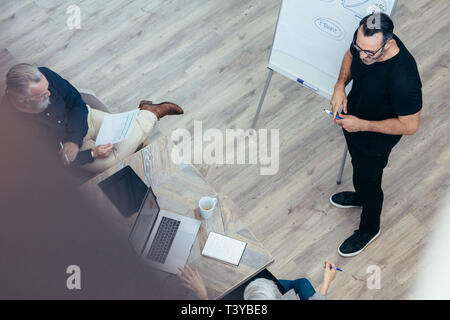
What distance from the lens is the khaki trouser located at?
9.07ft

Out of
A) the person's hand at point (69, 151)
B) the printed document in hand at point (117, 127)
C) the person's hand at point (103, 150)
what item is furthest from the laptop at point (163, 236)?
the person's hand at point (69, 151)

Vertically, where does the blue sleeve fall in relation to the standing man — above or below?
below

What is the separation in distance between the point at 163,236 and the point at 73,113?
1.03 metres

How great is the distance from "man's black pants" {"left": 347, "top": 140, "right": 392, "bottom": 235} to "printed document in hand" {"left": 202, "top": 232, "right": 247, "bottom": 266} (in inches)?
32.3

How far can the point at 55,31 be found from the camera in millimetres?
3914

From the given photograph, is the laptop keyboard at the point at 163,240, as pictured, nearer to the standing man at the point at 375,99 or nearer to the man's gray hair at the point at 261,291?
the man's gray hair at the point at 261,291

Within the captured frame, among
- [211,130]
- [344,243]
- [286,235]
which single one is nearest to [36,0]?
[211,130]

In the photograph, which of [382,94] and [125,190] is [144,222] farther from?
[382,94]

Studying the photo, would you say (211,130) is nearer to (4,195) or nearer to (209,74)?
(209,74)

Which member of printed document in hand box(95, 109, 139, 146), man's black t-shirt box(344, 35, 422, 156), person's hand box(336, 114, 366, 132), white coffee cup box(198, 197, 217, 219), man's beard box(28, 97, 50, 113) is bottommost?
white coffee cup box(198, 197, 217, 219)

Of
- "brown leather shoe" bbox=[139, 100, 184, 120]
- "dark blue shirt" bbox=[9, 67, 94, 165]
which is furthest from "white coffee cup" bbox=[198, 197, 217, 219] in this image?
"brown leather shoe" bbox=[139, 100, 184, 120]

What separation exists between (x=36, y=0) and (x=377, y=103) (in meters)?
3.35

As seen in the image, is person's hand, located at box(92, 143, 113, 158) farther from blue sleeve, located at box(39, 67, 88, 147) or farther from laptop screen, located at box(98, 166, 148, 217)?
laptop screen, located at box(98, 166, 148, 217)

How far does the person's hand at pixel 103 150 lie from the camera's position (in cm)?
265
